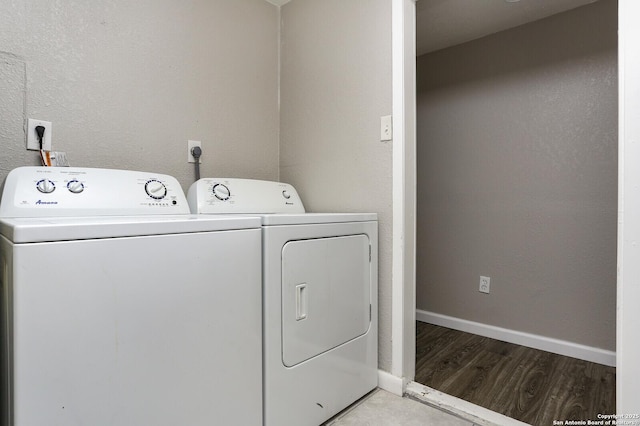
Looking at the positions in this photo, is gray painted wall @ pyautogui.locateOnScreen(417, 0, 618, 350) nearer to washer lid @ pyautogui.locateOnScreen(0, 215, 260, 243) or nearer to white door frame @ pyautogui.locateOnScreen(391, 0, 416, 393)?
white door frame @ pyautogui.locateOnScreen(391, 0, 416, 393)

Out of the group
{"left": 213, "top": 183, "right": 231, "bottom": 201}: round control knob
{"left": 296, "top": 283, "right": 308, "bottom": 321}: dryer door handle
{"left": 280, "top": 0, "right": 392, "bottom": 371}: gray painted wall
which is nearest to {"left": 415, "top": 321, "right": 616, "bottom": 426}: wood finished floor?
{"left": 280, "top": 0, "right": 392, "bottom": 371}: gray painted wall

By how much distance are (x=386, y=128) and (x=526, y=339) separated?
5.49ft

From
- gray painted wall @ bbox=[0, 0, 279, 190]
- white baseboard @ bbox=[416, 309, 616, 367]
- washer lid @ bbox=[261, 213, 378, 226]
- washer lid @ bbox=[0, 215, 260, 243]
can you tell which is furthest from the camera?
white baseboard @ bbox=[416, 309, 616, 367]

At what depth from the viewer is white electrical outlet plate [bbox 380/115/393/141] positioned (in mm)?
1606

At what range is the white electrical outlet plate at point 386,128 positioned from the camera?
1.61m

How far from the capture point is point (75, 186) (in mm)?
1204

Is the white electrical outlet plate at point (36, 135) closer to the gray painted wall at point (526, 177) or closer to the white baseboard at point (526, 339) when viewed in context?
the gray painted wall at point (526, 177)

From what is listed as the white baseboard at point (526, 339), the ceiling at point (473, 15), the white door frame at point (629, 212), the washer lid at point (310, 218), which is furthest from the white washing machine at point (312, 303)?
the ceiling at point (473, 15)

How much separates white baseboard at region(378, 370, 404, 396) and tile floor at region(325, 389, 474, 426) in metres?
0.03

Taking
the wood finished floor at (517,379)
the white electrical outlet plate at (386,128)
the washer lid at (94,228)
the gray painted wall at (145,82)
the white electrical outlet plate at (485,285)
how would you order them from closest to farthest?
1. the washer lid at (94,228)
2. the gray painted wall at (145,82)
3. the wood finished floor at (517,379)
4. the white electrical outlet plate at (386,128)
5. the white electrical outlet plate at (485,285)

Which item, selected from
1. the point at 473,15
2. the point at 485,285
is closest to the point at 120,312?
the point at 485,285

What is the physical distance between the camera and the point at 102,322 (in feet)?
2.64

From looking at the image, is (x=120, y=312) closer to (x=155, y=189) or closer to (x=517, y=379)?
(x=155, y=189)

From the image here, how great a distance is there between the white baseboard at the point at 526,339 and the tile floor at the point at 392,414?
1103 mm
